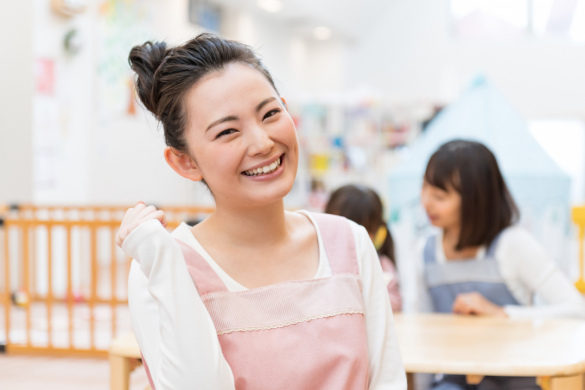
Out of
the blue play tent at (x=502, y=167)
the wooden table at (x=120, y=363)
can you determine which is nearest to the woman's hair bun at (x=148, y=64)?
the wooden table at (x=120, y=363)

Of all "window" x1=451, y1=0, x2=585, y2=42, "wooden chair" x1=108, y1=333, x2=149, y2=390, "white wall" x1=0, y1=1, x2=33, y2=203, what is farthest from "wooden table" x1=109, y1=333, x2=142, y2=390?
"window" x1=451, y1=0, x2=585, y2=42

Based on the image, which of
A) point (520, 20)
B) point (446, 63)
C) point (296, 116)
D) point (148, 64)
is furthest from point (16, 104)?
point (520, 20)

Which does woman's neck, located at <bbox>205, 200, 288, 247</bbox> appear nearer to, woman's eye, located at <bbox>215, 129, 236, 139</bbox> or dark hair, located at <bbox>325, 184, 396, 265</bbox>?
woman's eye, located at <bbox>215, 129, 236, 139</bbox>

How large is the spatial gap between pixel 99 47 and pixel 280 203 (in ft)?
17.9

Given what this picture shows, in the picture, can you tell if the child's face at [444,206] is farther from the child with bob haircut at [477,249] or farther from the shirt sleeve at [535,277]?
the shirt sleeve at [535,277]

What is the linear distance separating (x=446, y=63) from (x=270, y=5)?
3.10 meters

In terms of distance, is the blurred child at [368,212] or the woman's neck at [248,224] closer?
the woman's neck at [248,224]

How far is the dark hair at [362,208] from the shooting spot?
257cm

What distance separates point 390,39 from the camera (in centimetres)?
1118

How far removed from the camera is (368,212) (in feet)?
8.42

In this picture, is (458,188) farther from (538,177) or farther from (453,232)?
(538,177)

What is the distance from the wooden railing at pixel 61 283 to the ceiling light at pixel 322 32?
5.47 metres

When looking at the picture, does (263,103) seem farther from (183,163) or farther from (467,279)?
(467,279)

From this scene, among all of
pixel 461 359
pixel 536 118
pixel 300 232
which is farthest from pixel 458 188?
pixel 536 118
